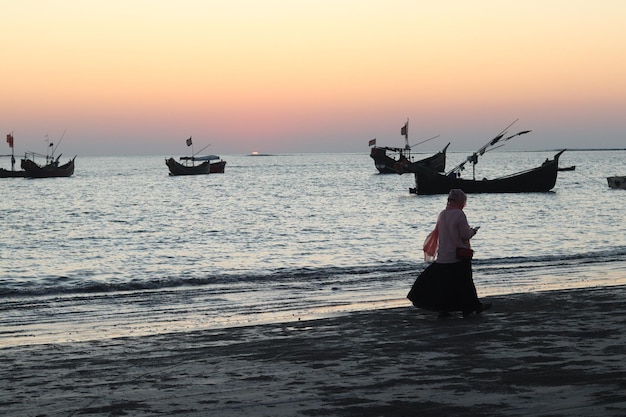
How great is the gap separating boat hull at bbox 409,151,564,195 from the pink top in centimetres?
4360

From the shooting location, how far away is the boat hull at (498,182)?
53562 millimetres

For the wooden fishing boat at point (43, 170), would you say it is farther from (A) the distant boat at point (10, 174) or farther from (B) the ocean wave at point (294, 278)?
(B) the ocean wave at point (294, 278)

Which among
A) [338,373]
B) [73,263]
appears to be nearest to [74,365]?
[338,373]

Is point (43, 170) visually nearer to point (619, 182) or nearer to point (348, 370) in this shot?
point (619, 182)

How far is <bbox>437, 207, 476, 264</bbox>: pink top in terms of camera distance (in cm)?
892

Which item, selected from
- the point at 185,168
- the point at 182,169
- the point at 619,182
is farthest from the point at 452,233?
the point at 182,169

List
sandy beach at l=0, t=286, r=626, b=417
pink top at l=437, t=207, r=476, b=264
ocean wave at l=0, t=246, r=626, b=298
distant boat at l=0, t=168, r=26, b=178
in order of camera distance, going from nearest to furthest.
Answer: sandy beach at l=0, t=286, r=626, b=417
pink top at l=437, t=207, r=476, b=264
ocean wave at l=0, t=246, r=626, b=298
distant boat at l=0, t=168, r=26, b=178

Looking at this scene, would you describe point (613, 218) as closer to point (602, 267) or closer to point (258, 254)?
point (258, 254)

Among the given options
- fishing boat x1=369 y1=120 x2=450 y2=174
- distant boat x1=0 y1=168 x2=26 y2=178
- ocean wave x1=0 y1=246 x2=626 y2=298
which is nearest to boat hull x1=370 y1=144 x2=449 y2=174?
fishing boat x1=369 y1=120 x2=450 y2=174

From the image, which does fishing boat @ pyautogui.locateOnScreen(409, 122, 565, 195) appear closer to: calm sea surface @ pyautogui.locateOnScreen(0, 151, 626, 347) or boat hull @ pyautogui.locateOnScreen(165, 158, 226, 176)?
calm sea surface @ pyautogui.locateOnScreen(0, 151, 626, 347)

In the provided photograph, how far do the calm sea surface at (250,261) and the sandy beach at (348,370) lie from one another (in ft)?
6.36

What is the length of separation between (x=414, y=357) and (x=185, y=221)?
33.6 meters

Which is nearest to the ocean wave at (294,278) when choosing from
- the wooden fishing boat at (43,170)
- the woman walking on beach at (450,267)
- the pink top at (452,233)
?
the woman walking on beach at (450,267)

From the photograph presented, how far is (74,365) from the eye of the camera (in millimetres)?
7289
